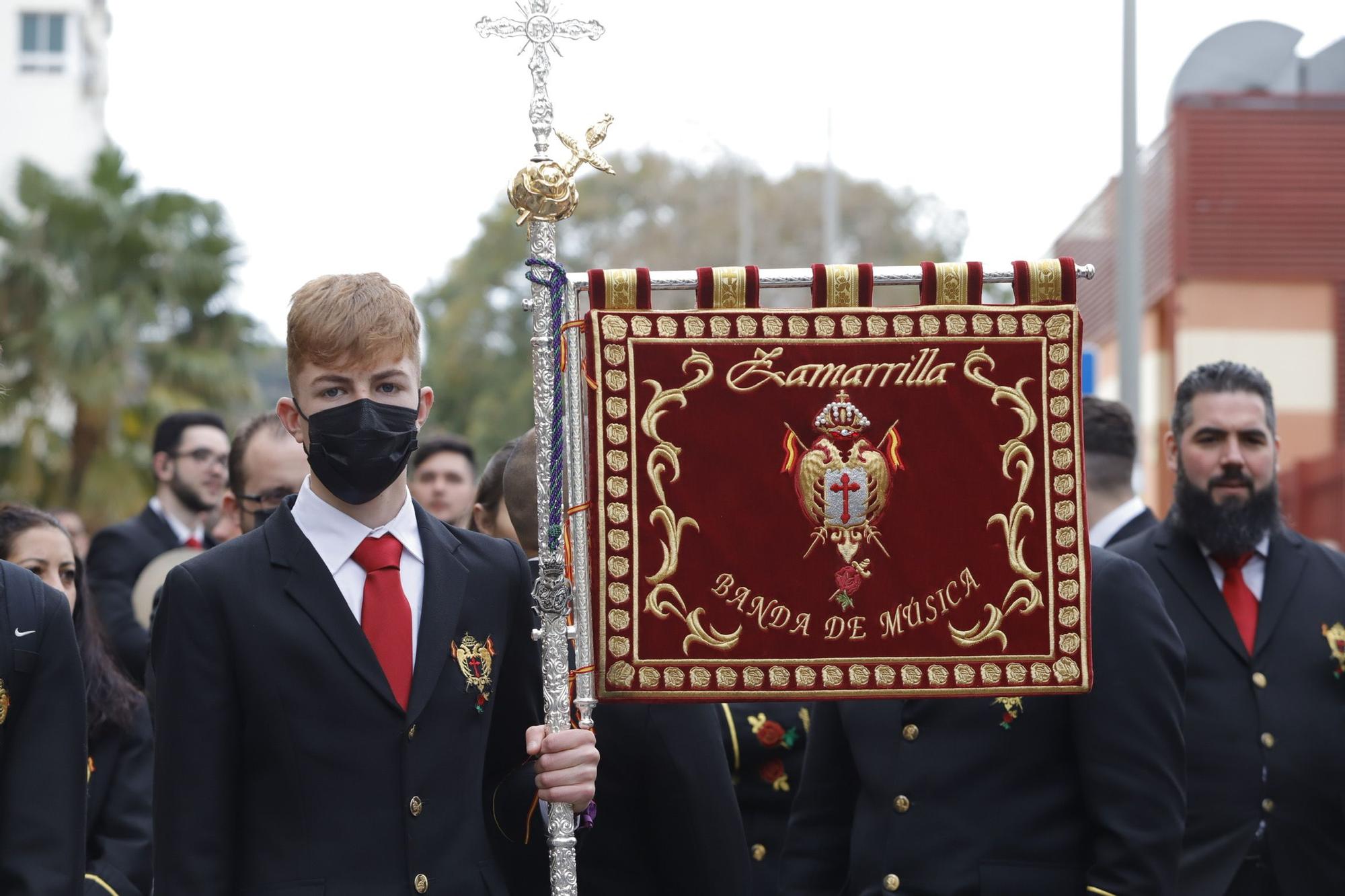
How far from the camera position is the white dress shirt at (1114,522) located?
6.67 m

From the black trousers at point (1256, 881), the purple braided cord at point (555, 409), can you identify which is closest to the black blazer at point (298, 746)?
the purple braided cord at point (555, 409)

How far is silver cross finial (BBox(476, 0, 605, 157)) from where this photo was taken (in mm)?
3672

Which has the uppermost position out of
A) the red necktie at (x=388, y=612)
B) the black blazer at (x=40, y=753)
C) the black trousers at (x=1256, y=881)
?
the red necktie at (x=388, y=612)

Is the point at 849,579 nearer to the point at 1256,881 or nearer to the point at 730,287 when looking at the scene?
the point at 730,287

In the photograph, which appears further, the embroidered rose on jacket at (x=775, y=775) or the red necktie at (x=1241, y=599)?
the red necktie at (x=1241, y=599)

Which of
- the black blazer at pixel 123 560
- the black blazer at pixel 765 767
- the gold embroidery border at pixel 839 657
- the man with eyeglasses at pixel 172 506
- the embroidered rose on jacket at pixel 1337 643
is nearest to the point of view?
the gold embroidery border at pixel 839 657

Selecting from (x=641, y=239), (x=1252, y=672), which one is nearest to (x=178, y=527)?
(x=1252, y=672)

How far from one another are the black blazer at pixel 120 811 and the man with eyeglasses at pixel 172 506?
2.94 m

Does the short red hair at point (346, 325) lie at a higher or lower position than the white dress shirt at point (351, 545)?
higher

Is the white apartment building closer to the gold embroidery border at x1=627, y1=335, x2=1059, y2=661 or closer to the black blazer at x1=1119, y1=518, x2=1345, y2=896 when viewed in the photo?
the black blazer at x1=1119, y1=518, x2=1345, y2=896

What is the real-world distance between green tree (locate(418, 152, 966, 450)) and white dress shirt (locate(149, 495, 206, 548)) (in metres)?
33.0

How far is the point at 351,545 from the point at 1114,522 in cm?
385

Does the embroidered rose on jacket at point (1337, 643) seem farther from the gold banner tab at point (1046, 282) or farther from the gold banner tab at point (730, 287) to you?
the gold banner tab at point (730, 287)

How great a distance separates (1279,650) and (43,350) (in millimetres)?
19815
